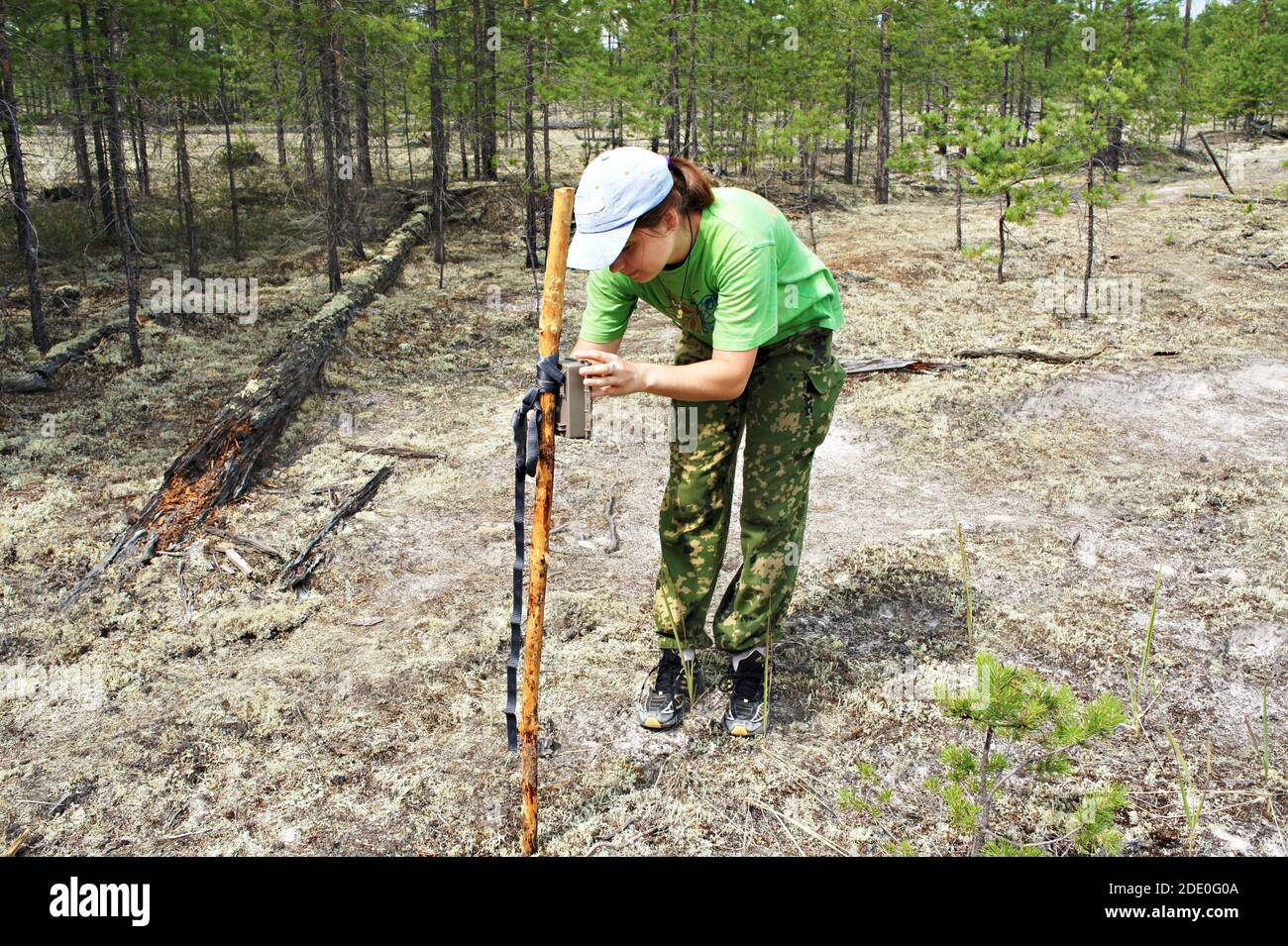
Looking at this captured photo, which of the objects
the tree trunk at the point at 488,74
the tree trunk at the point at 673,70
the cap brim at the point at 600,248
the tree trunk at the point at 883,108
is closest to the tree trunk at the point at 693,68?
the tree trunk at the point at 673,70

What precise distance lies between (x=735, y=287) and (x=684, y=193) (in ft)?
1.03

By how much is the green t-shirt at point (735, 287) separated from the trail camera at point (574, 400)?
36cm

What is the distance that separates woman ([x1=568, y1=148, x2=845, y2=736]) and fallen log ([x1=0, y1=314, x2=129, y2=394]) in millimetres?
7732

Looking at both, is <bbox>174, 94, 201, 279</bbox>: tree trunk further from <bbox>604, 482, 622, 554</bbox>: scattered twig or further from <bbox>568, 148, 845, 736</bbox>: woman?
<bbox>568, 148, 845, 736</bbox>: woman

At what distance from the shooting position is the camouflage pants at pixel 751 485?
119 inches

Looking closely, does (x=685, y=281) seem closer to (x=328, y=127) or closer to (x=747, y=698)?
(x=747, y=698)

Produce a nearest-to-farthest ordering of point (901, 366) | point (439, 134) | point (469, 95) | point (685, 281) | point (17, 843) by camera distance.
→ point (685, 281), point (17, 843), point (901, 366), point (439, 134), point (469, 95)

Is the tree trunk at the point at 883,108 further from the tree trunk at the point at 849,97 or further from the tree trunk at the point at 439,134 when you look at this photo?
the tree trunk at the point at 439,134

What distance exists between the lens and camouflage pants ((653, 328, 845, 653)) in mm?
3020

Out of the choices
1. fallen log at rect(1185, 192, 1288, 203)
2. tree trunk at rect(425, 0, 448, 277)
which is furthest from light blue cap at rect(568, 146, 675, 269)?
fallen log at rect(1185, 192, 1288, 203)

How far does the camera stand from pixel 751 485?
312 centimetres

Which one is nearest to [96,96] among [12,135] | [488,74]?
[12,135]

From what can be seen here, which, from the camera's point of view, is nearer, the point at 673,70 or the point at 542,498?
the point at 542,498

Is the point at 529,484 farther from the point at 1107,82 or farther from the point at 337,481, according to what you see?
the point at 1107,82
